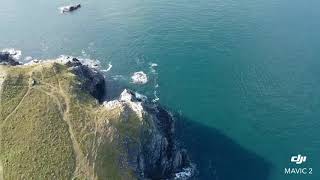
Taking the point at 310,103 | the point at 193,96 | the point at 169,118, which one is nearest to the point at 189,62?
the point at 193,96

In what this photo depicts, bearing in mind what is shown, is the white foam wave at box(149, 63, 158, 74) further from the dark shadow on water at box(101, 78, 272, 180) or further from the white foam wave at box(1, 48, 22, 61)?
the white foam wave at box(1, 48, 22, 61)

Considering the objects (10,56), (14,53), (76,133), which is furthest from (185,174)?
(14,53)

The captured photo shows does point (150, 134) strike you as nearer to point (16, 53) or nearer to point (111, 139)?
point (111, 139)

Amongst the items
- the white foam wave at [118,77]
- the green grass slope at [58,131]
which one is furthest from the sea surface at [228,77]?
the green grass slope at [58,131]

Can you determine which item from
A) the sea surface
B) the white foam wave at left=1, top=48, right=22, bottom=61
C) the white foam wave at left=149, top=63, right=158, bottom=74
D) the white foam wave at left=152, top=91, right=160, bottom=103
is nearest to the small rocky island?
the white foam wave at left=152, top=91, right=160, bottom=103

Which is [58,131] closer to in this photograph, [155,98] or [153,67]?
[155,98]

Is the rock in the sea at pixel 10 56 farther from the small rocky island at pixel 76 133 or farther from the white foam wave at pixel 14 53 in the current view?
the small rocky island at pixel 76 133

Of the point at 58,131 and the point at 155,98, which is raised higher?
the point at 155,98
